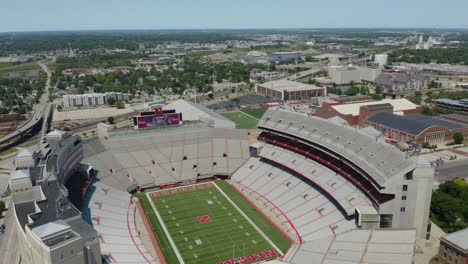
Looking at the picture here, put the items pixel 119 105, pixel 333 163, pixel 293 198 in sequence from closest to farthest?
pixel 293 198
pixel 333 163
pixel 119 105

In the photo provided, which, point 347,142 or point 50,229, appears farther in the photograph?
point 347,142

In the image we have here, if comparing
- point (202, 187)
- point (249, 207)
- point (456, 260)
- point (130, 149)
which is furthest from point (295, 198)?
point (130, 149)

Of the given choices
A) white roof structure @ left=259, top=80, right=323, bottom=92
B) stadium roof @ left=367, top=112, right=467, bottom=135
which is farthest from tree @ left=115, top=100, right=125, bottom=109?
stadium roof @ left=367, top=112, right=467, bottom=135

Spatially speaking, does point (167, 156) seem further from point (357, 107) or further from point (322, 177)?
point (357, 107)

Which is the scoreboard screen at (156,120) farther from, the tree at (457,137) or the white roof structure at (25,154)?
the tree at (457,137)

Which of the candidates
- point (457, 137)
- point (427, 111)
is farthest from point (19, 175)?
point (427, 111)

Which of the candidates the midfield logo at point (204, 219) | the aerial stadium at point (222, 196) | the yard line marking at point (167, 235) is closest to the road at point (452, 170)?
the aerial stadium at point (222, 196)

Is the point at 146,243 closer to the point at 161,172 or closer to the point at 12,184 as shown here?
the point at 12,184
